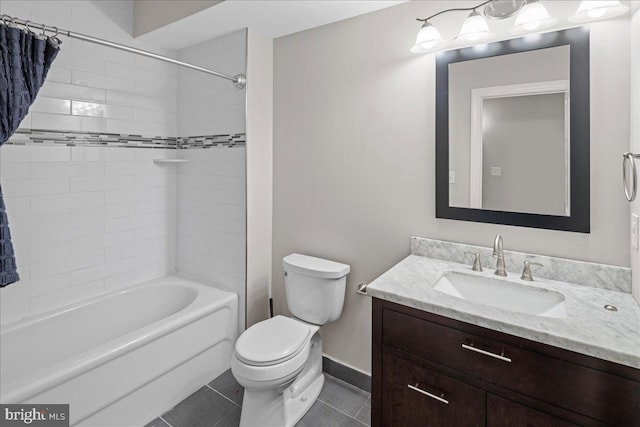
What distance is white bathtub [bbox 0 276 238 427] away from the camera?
1.53 metres

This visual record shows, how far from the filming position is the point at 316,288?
2041 mm

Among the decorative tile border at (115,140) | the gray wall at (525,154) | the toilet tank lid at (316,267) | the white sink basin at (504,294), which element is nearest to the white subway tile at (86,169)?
the decorative tile border at (115,140)

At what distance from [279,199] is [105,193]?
1.19 meters

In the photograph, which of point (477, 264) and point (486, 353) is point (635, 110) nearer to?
point (477, 264)

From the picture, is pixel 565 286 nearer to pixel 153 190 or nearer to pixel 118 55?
pixel 153 190

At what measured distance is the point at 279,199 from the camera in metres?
2.46

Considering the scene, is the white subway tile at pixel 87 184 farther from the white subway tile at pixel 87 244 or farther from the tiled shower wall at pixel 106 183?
the white subway tile at pixel 87 244

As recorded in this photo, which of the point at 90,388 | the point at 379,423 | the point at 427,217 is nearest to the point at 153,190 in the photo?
the point at 90,388

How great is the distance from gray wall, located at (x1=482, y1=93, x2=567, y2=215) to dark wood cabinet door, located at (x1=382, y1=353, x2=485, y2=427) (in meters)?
0.85

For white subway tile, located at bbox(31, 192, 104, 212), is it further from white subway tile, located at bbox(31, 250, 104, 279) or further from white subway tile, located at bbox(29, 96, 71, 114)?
white subway tile, located at bbox(29, 96, 71, 114)

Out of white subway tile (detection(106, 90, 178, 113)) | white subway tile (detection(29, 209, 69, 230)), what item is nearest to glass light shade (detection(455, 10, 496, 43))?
white subway tile (detection(106, 90, 178, 113))

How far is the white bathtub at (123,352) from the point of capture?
153 centimetres

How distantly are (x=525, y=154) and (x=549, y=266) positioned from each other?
514 millimetres

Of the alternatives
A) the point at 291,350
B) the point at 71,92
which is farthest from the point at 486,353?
the point at 71,92
